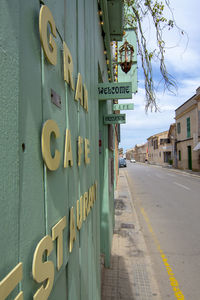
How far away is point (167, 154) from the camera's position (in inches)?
1873

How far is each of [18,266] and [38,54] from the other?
0.73 m

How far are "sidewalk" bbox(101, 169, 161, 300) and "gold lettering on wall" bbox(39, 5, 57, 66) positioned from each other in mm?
3367

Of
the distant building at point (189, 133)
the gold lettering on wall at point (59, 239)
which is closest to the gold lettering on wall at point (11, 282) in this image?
the gold lettering on wall at point (59, 239)

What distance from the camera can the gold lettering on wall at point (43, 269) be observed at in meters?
0.80

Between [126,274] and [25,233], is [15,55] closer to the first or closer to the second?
[25,233]

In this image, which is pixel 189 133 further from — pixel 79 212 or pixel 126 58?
pixel 79 212

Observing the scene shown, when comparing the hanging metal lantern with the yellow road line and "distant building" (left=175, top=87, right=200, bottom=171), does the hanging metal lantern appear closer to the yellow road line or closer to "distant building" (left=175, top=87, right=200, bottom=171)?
the yellow road line

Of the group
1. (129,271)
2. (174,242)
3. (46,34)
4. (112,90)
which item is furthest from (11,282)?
(174,242)

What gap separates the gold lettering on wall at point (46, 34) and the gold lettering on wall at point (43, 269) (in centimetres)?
74

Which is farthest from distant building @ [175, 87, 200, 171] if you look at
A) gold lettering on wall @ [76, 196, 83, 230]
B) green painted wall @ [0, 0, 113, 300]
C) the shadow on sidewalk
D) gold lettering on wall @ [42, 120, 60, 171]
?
gold lettering on wall @ [42, 120, 60, 171]

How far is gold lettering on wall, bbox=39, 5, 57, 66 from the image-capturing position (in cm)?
86

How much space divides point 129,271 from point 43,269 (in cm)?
367

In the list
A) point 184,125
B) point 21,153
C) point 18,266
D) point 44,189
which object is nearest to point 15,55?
point 21,153

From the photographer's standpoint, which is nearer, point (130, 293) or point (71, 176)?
point (71, 176)
